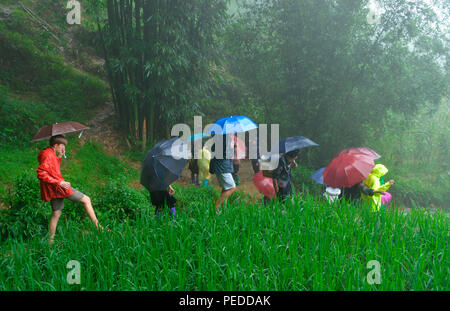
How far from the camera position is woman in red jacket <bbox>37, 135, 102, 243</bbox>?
345 centimetres

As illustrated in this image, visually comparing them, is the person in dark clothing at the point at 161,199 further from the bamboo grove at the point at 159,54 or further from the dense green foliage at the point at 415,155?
the dense green foliage at the point at 415,155

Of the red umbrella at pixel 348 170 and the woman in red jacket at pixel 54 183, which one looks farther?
the red umbrella at pixel 348 170

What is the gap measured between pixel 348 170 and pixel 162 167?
2.30 m

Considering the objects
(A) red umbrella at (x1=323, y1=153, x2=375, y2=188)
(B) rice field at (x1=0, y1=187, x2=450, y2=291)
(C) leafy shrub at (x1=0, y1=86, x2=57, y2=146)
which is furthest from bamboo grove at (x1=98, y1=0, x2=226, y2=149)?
(B) rice field at (x1=0, y1=187, x2=450, y2=291)

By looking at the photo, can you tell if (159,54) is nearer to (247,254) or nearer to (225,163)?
(225,163)

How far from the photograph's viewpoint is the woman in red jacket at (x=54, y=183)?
3.45 meters

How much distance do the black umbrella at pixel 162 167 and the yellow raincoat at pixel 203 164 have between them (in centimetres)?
294

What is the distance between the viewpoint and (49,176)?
3453mm

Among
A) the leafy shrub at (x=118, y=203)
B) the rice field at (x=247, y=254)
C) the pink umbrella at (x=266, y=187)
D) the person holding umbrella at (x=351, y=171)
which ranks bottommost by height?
the rice field at (x=247, y=254)

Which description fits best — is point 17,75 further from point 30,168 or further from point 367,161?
point 367,161

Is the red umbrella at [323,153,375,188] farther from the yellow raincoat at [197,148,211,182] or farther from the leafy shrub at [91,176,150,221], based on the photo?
the yellow raincoat at [197,148,211,182]

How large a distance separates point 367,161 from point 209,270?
2674mm

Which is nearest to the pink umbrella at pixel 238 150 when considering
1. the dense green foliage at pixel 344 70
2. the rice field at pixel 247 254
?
the rice field at pixel 247 254

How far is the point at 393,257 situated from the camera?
101 inches
